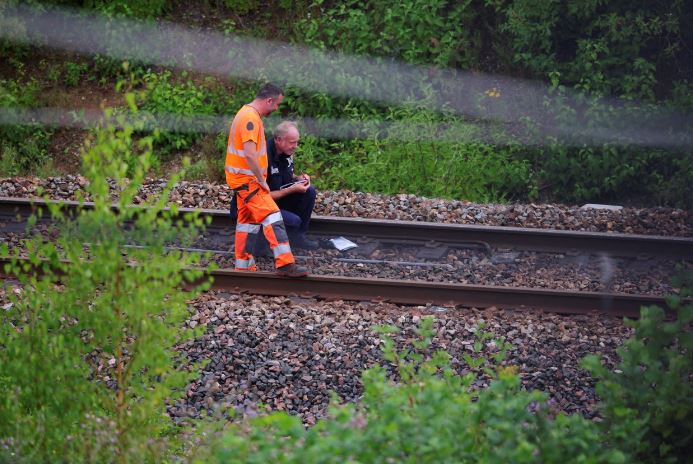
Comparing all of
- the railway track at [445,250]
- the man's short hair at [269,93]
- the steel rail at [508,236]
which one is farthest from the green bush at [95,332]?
the steel rail at [508,236]

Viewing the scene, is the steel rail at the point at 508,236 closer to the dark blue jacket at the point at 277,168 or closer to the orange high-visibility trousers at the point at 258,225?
the dark blue jacket at the point at 277,168

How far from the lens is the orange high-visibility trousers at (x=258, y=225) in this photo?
26.2ft

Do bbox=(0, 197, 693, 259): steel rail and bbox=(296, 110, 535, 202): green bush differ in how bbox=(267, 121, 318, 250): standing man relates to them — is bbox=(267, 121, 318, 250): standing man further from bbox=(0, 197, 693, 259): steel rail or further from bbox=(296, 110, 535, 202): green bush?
bbox=(296, 110, 535, 202): green bush

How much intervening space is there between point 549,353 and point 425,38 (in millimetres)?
7474

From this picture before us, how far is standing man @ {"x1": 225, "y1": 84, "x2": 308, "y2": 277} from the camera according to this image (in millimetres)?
7910

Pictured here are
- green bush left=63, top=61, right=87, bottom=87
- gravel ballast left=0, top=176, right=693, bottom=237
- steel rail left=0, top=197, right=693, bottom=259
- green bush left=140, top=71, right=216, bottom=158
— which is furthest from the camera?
green bush left=63, top=61, right=87, bottom=87

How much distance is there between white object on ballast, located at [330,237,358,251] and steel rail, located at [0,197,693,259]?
209 mm

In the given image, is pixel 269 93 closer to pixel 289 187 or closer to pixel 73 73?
pixel 289 187

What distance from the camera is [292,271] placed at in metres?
7.95

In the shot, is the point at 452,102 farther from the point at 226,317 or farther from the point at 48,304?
the point at 48,304

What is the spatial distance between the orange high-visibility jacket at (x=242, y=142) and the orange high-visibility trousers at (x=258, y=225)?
108 millimetres

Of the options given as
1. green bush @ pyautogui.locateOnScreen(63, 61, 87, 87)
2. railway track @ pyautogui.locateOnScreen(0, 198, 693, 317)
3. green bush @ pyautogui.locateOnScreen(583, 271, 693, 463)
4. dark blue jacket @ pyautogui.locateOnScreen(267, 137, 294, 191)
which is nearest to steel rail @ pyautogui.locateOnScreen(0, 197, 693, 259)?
railway track @ pyautogui.locateOnScreen(0, 198, 693, 317)

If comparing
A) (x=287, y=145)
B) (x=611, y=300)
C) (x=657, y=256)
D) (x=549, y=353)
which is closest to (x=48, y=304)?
(x=549, y=353)

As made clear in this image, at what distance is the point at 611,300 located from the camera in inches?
297
